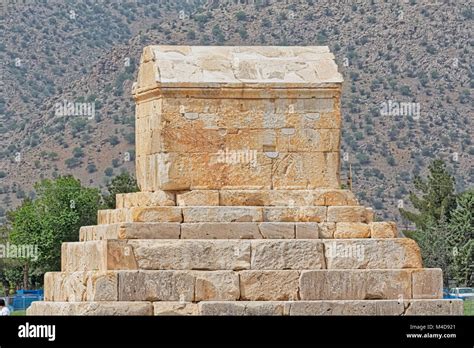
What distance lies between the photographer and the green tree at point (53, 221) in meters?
75.0

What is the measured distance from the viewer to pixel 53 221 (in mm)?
76125

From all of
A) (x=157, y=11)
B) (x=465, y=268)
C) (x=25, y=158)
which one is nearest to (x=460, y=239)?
(x=465, y=268)

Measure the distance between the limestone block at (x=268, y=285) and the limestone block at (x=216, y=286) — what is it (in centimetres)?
15

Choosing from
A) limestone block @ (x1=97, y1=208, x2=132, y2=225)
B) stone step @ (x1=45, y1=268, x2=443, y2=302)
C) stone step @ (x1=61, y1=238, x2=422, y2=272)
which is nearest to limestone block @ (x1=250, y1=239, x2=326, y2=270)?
stone step @ (x1=61, y1=238, x2=422, y2=272)

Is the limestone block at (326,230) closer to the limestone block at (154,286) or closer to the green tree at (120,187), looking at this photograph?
the limestone block at (154,286)

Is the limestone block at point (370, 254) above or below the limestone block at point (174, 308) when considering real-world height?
above

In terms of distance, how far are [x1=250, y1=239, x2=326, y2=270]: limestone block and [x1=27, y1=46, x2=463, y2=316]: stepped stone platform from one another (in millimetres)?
16

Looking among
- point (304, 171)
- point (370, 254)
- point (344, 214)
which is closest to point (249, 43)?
point (304, 171)

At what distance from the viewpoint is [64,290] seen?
32906 millimetres

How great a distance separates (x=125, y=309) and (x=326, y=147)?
15.3 feet

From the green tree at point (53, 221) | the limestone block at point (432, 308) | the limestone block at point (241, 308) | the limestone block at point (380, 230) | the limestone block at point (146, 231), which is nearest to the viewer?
the limestone block at point (241, 308)

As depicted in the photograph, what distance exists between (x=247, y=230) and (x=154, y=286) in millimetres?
1889

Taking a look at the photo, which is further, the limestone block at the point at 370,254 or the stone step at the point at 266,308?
the limestone block at the point at 370,254

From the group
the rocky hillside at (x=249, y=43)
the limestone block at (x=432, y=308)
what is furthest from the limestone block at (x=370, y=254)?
the rocky hillside at (x=249, y=43)
